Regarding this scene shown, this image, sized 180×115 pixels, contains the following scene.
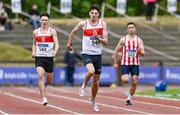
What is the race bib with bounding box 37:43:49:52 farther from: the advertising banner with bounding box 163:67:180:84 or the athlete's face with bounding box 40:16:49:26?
the advertising banner with bounding box 163:67:180:84

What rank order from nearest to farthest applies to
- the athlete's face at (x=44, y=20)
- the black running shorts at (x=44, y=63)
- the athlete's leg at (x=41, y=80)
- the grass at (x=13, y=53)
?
the athlete's leg at (x=41, y=80)
the athlete's face at (x=44, y=20)
the black running shorts at (x=44, y=63)
the grass at (x=13, y=53)

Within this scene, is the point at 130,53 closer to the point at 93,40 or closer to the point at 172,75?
the point at 93,40

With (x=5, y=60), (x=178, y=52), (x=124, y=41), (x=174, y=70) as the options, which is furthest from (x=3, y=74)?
(x=124, y=41)

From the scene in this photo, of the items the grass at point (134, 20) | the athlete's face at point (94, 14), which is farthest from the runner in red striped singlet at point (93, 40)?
the grass at point (134, 20)

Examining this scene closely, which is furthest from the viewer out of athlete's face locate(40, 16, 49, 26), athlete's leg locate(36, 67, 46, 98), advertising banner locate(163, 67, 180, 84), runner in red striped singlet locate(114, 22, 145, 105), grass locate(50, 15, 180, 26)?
grass locate(50, 15, 180, 26)

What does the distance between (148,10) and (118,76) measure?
10407 mm

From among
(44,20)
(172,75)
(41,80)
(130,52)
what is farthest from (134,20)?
(41,80)

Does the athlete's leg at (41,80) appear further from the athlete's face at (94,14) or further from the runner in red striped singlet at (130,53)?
the runner in red striped singlet at (130,53)

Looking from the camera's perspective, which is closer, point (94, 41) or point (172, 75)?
point (94, 41)

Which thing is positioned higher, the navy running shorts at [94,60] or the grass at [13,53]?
the navy running shorts at [94,60]

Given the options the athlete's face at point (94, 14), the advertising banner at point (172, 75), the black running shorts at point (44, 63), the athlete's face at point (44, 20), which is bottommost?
the advertising banner at point (172, 75)

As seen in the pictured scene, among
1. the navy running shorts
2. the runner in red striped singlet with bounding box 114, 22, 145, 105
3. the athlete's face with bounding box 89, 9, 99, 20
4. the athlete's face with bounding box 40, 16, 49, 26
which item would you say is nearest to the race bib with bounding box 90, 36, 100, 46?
the navy running shorts

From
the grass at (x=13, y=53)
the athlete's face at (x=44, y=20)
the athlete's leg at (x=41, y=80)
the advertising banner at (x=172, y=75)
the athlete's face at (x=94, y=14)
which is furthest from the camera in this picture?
the grass at (x=13, y=53)

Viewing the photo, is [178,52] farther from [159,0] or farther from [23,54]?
[159,0]
